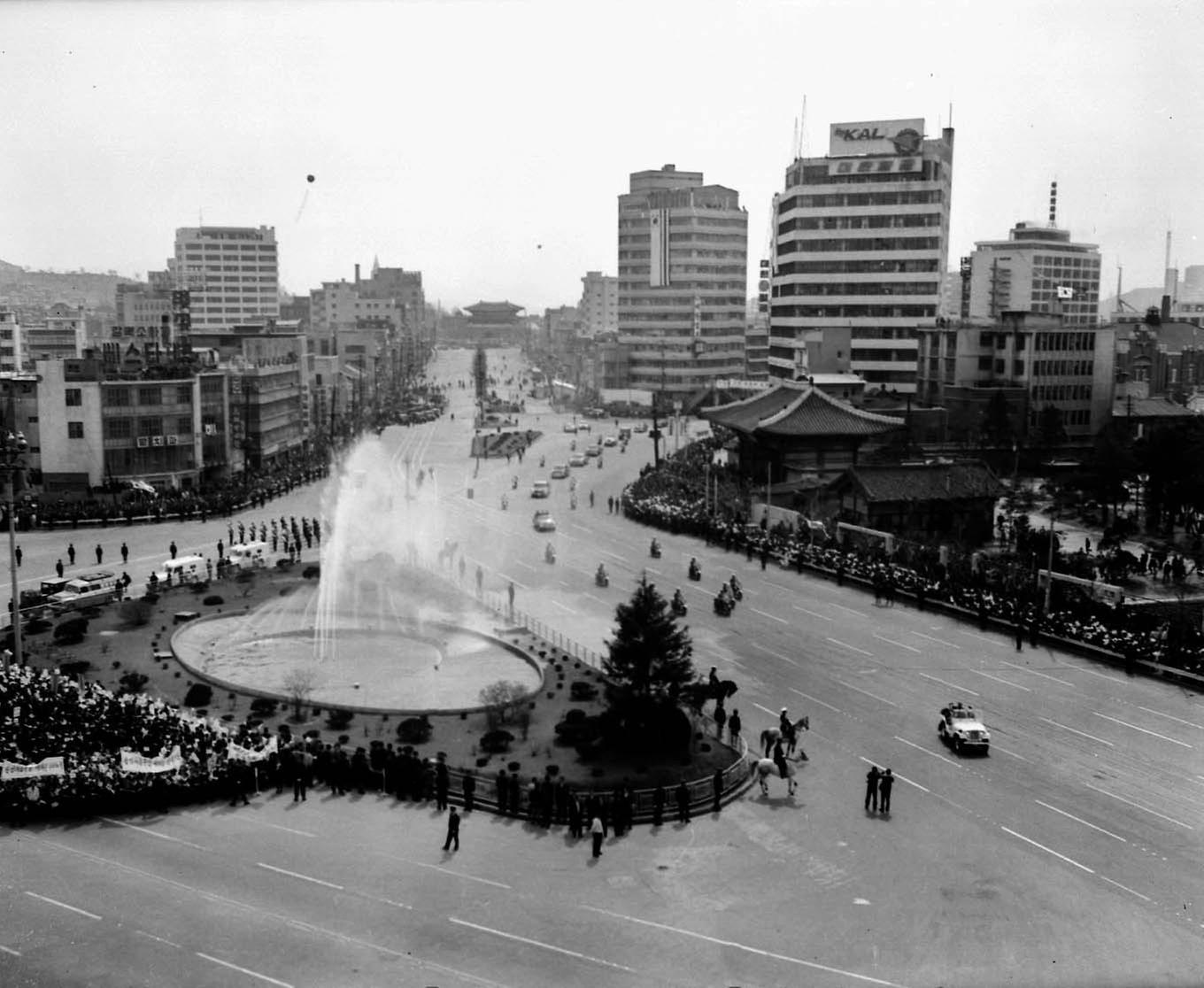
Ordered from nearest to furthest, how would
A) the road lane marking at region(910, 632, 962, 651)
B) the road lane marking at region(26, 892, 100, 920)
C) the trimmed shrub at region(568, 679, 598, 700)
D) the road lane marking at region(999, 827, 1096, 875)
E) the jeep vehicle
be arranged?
the road lane marking at region(26, 892, 100, 920) < the road lane marking at region(999, 827, 1096, 875) < the jeep vehicle < the trimmed shrub at region(568, 679, 598, 700) < the road lane marking at region(910, 632, 962, 651)

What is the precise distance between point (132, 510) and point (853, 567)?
40017mm

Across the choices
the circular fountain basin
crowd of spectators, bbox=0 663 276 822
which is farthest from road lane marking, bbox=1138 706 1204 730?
crowd of spectators, bbox=0 663 276 822

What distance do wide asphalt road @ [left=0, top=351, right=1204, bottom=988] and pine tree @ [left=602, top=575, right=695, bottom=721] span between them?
11.4ft

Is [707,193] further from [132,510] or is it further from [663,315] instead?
[132,510]

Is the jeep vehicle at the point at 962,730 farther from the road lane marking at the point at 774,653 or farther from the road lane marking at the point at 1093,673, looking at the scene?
the road lane marking at the point at 774,653

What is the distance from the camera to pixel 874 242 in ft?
349

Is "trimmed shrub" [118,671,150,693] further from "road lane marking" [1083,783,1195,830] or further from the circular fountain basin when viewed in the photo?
"road lane marking" [1083,783,1195,830]

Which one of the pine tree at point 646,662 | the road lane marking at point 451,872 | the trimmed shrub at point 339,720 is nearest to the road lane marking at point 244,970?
the road lane marking at point 451,872

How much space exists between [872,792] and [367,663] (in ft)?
59.1

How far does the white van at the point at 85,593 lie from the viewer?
45938 millimetres

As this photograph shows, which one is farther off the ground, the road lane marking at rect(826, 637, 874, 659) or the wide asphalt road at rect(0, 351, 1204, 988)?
the road lane marking at rect(826, 637, 874, 659)

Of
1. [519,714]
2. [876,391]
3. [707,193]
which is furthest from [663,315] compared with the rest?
[519,714]

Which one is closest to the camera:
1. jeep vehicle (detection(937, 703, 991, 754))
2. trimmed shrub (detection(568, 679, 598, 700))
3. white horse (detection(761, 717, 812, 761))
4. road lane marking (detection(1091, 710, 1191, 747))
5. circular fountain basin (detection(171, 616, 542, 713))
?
white horse (detection(761, 717, 812, 761))

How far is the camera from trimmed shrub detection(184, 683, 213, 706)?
111 ft
